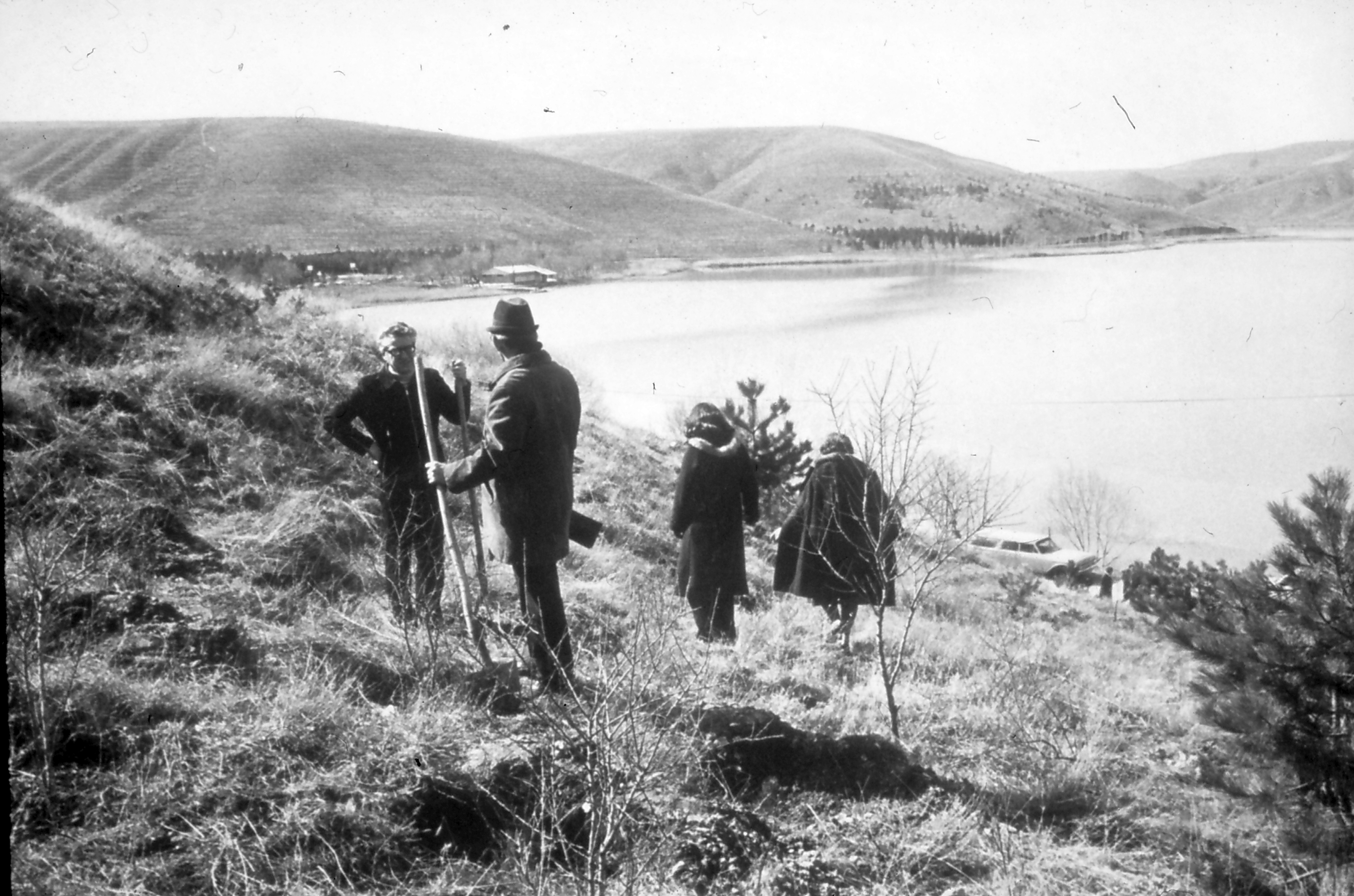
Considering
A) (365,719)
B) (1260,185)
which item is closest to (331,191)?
(365,719)

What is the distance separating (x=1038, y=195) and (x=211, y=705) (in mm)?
65757

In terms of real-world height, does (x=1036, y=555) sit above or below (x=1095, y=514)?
above

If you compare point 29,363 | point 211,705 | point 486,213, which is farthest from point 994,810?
point 486,213

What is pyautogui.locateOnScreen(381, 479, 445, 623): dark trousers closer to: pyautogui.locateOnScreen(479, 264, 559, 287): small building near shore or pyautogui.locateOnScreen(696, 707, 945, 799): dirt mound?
pyautogui.locateOnScreen(696, 707, 945, 799): dirt mound

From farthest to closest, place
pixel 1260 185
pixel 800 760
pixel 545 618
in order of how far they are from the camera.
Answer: pixel 1260 185
pixel 545 618
pixel 800 760

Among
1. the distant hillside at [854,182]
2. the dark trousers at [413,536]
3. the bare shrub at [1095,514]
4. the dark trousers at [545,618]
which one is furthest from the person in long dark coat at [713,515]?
the distant hillside at [854,182]

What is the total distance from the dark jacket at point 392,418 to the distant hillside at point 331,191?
5.67 meters

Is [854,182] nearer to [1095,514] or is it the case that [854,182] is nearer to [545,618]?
[1095,514]

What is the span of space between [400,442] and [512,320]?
3.94 ft

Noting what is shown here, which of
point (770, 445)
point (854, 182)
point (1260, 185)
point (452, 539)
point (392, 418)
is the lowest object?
point (770, 445)

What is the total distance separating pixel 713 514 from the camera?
5.77 meters

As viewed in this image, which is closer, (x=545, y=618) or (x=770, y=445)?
(x=545, y=618)

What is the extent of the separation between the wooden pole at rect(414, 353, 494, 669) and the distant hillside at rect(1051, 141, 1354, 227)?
8.12m

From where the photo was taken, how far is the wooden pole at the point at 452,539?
395 centimetres
